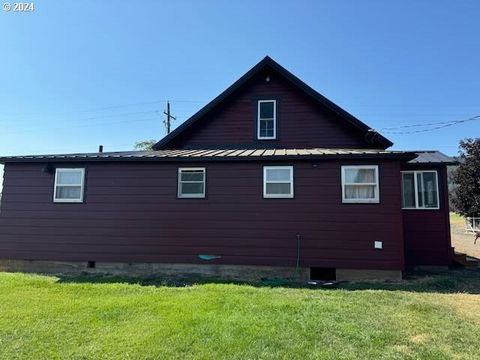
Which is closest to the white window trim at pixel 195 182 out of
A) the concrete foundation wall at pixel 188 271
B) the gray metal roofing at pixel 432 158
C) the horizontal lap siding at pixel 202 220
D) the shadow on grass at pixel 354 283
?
the horizontal lap siding at pixel 202 220

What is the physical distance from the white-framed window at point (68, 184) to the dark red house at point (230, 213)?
30 mm

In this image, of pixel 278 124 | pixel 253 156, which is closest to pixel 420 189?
pixel 278 124

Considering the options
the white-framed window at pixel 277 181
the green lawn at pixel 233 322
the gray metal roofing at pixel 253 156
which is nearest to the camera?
the green lawn at pixel 233 322

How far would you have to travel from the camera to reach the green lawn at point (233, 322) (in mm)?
4199

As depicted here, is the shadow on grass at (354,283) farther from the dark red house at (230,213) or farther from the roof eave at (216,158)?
the roof eave at (216,158)

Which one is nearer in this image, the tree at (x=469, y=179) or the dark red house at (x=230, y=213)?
the dark red house at (x=230, y=213)

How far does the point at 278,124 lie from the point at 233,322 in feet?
28.1

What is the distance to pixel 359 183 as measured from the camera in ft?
30.0

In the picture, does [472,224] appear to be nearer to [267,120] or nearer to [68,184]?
[267,120]

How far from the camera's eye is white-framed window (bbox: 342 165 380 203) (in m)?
9.06

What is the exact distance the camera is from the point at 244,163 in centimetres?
966

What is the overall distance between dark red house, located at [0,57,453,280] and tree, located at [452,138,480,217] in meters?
14.3

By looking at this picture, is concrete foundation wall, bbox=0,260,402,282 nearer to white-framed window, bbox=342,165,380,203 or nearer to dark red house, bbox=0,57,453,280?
dark red house, bbox=0,57,453,280

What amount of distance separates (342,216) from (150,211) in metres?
5.26
